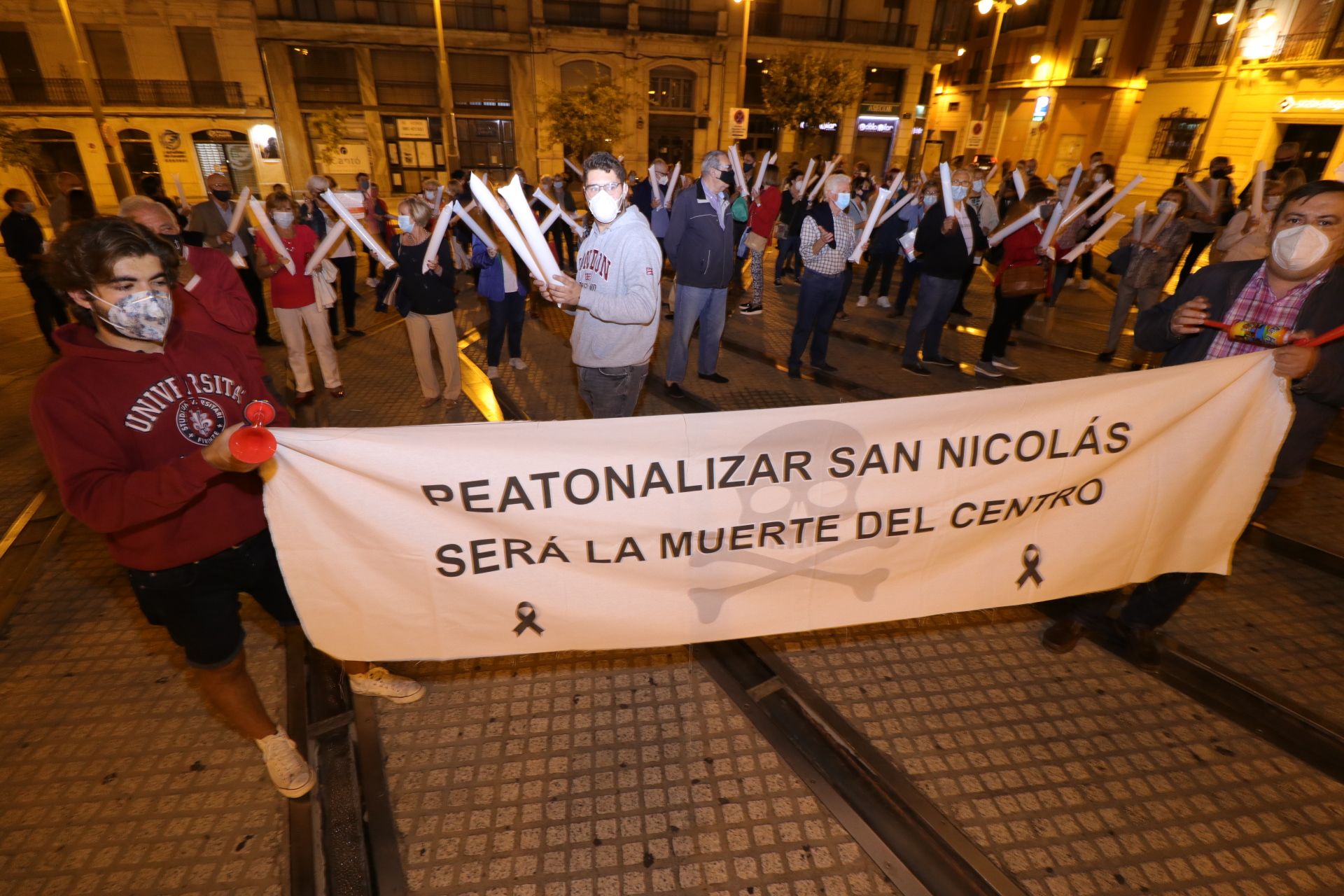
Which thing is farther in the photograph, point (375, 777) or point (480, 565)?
point (375, 777)

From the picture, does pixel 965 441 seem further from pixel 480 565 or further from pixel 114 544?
pixel 114 544

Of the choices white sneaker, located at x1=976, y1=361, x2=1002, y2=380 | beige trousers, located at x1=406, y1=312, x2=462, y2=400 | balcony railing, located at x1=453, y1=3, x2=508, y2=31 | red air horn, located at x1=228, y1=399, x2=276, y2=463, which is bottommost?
white sneaker, located at x1=976, y1=361, x2=1002, y2=380

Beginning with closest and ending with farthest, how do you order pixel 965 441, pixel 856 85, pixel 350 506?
pixel 350 506 → pixel 965 441 → pixel 856 85

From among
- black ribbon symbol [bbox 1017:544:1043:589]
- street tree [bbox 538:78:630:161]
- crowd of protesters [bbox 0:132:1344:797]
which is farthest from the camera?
street tree [bbox 538:78:630:161]

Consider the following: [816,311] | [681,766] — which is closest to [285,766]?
[681,766]

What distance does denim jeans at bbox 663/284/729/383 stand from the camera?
6582 millimetres

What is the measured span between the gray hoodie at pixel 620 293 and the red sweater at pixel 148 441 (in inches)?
74.2

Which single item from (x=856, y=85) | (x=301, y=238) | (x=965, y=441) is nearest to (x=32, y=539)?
(x=301, y=238)

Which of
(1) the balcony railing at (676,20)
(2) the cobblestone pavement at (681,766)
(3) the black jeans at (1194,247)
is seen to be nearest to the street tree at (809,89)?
(1) the balcony railing at (676,20)

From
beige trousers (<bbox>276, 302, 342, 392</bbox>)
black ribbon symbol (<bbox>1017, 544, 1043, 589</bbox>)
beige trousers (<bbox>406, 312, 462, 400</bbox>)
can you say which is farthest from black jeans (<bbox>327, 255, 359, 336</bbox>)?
black ribbon symbol (<bbox>1017, 544, 1043, 589</bbox>)

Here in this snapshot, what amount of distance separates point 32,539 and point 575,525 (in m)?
4.46

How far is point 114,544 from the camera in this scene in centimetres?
209

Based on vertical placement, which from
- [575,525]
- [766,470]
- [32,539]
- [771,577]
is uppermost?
[766,470]

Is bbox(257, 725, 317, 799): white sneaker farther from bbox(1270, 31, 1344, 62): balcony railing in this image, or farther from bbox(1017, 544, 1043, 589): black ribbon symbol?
bbox(1270, 31, 1344, 62): balcony railing
